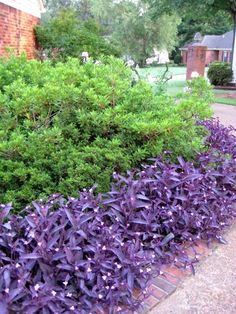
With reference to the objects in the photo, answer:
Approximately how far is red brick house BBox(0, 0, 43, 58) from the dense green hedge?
278 inches

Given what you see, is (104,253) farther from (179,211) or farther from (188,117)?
(188,117)

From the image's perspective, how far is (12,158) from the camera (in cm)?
273

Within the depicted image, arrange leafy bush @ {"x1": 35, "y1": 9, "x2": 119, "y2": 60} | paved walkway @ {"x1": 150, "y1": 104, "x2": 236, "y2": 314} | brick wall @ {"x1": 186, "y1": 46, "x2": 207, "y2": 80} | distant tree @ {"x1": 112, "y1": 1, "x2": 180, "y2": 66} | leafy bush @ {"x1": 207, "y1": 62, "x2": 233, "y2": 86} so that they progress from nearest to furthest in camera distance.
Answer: paved walkway @ {"x1": 150, "y1": 104, "x2": 236, "y2": 314} → leafy bush @ {"x1": 35, "y1": 9, "x2": 119, "y2": 60} → leafy bush @ {"x1": 207, "y1": 62, "x2": 233, "y2": 86} → brick wall @ {"x1": 186, "y1": 46, "x2": 207, "y2": 80} → distant tree @ {"x1": 112, "y1": 1, "x2": 180, "y2": 66}

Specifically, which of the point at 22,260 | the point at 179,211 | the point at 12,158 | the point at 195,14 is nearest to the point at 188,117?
the point at 179,211

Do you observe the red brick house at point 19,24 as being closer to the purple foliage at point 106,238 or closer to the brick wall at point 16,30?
the brick wall at point 16,30

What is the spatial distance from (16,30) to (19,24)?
414 millimetres

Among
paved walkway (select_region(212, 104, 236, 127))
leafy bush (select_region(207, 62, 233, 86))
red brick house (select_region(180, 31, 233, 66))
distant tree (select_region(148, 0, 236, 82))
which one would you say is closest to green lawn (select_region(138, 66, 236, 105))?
paved walkway (select_region(212, 104, 236, 127))

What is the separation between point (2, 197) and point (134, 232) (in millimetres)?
1032

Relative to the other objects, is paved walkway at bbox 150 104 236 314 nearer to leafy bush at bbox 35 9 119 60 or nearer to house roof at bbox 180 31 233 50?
leafy bush at bbox 35 9 119 60

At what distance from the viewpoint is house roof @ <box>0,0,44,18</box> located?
33.5 feet

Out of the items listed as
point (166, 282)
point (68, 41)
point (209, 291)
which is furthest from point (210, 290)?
point (68, 41)

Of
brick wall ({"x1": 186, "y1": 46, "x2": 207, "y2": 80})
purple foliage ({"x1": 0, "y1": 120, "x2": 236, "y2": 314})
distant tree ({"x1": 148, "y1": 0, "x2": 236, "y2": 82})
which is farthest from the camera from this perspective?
brick wall ({"x1": 186, "y1": 46, "x2": 207, "y2": 80})

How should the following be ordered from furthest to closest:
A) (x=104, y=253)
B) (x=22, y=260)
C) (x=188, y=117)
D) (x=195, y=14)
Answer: (x=195, y=14)
(x=188, y=117)
(x=104, y=253)
(x=22, y=260)

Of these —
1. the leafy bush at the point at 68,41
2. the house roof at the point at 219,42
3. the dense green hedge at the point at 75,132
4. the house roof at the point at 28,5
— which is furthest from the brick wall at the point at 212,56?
the dense green hedge at the point at 75,132
